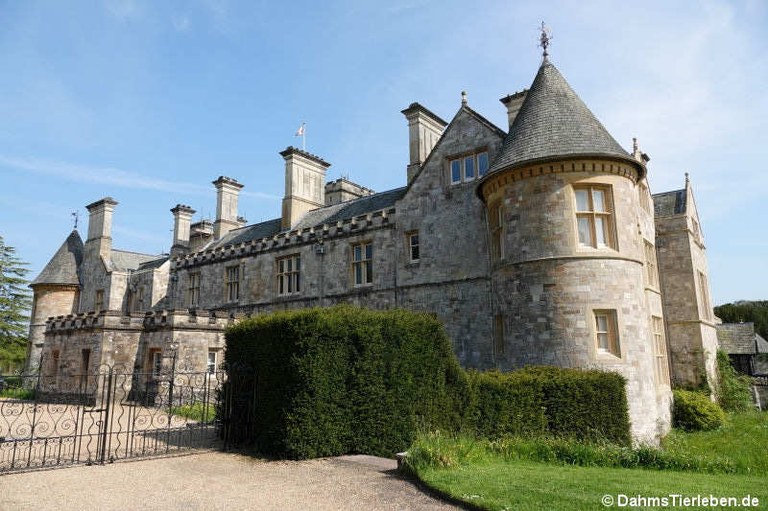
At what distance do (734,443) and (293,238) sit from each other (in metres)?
18.9

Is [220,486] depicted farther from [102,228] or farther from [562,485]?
[102,228]

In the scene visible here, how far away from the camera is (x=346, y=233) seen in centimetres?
2338

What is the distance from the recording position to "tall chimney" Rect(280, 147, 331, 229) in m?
28.5

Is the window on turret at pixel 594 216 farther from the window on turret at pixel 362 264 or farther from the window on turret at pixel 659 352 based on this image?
the window on turret at pixel 362 264

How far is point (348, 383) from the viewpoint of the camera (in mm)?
10625

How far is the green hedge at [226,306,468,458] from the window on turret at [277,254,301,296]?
44.7 feet

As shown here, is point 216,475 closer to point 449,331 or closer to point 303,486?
point 303,486

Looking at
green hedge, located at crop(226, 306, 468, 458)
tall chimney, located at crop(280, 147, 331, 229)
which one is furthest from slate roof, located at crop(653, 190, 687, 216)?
tall chimney, located at crop(280, 147, 331, 229)

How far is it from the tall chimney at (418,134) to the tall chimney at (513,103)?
3707mm

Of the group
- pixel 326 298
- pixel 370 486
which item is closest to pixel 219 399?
pixel 370 486

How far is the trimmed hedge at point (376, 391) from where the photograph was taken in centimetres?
1028

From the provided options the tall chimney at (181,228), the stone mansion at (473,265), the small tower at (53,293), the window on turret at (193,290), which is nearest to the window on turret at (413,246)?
the stone mansion at (473,265)

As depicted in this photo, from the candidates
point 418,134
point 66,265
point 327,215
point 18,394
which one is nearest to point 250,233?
point 327,215

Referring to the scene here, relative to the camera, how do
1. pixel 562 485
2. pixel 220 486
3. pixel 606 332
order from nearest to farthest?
pixel 562 485 < pixel 220 486 < pixel 606 332
